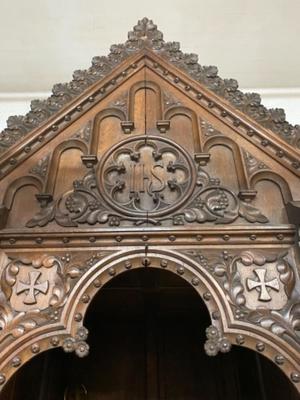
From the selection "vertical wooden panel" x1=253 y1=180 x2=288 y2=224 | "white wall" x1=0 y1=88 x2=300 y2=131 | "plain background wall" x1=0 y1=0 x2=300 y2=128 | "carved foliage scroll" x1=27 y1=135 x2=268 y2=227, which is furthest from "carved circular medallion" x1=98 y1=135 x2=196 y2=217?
"white wall" x1=0 y1=88 x2=300 y2=131

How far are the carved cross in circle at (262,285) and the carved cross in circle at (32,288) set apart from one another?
0.62 m

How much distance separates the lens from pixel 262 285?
3.64 feet

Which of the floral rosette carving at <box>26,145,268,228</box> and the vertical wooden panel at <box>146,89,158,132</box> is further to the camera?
the vertical wooden panel at <box>146,89,158,132</box>

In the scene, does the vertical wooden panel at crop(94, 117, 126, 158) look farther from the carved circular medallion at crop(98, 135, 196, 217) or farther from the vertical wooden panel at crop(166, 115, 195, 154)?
the vertical wooden panel at crop(166, 115, 195, 154)

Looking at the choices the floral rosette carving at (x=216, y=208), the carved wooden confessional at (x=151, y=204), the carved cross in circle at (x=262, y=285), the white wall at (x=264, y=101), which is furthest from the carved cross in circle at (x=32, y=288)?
the white wall at (x=264, y=101)

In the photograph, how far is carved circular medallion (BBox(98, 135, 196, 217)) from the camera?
1264mm

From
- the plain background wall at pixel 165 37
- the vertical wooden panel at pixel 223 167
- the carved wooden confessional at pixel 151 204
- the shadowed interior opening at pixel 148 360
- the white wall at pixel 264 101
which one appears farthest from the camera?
the white wall at pixel 264 101

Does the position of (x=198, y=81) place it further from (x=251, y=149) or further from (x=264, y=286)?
(x=264, y=286)

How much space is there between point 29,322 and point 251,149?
96 cm

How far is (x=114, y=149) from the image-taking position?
4.64 feet

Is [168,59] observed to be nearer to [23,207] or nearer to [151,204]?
[151,204]

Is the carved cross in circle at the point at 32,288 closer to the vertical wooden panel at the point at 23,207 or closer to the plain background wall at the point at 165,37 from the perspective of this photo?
the vertical wooden panel at the point at 23,207

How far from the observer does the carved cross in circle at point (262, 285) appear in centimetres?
109

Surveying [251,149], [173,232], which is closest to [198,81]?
[251,149]
